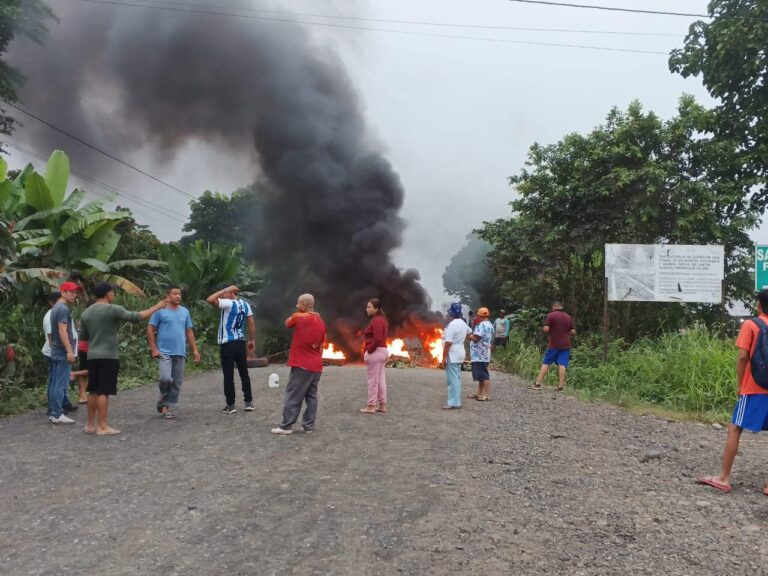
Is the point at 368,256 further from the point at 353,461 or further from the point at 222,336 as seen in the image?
the point at 353,461

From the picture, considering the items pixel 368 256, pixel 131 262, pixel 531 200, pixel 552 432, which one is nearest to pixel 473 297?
pixel 368 256

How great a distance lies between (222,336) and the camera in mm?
7266

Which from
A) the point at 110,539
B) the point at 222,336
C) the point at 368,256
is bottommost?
the point at 110,539

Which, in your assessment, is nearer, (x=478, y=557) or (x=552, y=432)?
(x=478, y=557)

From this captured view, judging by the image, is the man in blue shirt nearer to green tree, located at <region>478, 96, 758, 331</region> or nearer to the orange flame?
green tree, located at <region>478, 96, 758, 331</region>

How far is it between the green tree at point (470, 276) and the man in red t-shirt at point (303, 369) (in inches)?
1178

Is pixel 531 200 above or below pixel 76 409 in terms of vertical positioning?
above

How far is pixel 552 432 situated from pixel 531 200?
9.10 meters

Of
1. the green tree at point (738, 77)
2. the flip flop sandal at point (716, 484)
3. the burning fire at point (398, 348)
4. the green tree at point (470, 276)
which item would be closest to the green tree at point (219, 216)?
the green tree at point (470, 276)

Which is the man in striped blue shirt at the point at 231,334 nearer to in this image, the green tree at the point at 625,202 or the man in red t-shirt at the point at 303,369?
the man in red t-shirt at the point at 303,369

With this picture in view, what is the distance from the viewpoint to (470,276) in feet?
141

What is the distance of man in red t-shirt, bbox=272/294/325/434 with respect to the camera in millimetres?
6328

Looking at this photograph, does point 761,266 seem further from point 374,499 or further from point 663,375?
point 374,499

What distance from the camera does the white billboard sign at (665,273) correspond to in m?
10.9
